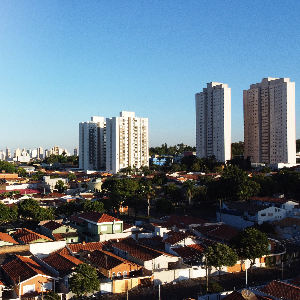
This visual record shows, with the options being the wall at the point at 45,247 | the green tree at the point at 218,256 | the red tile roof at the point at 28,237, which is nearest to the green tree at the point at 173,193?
the red tile roof at the point at 28,237

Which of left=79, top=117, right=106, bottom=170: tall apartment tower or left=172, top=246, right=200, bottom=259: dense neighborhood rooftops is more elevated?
left=79, top=117, right=106, bottom=170: tall apartment tower

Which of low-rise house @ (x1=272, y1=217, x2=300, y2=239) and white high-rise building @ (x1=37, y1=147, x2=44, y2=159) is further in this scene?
white high-rise building @ (x1=37, y1=147, x2=44, y2=159)

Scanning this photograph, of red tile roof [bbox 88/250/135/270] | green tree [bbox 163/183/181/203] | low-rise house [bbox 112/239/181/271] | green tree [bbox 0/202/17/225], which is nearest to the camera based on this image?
red tile roof [bbox 88/250/135/270]

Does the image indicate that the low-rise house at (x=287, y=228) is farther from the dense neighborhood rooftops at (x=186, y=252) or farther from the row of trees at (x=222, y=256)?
the dense neighborhood rooftops at (x=186, y=252)

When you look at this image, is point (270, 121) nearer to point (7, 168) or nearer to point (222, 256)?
point (7, 168)

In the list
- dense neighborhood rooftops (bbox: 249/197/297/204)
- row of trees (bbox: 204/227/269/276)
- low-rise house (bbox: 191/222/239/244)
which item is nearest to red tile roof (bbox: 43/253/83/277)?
row of trees (bbox: 204/227/269/276)

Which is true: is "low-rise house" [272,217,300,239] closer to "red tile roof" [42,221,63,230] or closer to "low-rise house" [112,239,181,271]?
"low-rise house" [112,239,181,271]

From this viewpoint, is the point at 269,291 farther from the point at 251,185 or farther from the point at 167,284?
the point at 251,185
